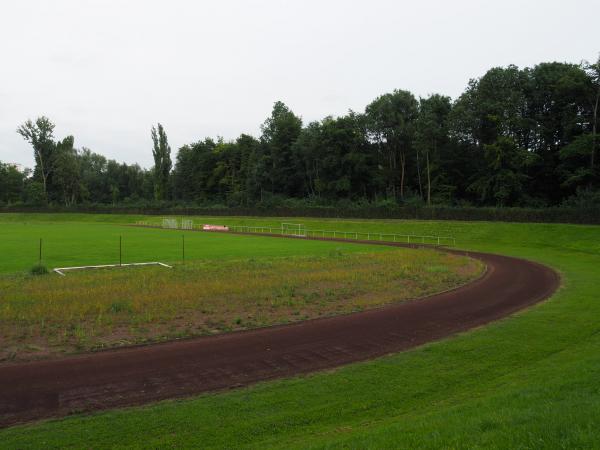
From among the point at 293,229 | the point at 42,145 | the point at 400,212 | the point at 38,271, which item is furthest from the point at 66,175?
the point at 38,271

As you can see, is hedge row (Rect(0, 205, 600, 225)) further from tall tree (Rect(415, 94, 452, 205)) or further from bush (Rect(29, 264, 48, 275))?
bush (Rect(29, 264, 48, 275))

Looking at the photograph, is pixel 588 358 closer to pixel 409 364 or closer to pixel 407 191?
pixel 409 364

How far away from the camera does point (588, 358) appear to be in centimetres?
978

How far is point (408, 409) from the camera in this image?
7922 mm

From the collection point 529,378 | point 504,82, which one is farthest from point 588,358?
point 504,82

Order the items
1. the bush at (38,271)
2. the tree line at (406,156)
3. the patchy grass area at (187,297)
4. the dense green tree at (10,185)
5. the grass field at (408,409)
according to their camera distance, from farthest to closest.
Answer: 1. the dense green tree at (10,185)
2. the tree line at (406,156)
3. the bush at (38,271)
4. the patchy grass area at (187,297)
5. the grass field at (408,409)

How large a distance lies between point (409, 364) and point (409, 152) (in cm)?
8259

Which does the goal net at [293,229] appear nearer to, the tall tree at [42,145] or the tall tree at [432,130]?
the tall tree at [432,130]

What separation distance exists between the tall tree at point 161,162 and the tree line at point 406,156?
10.8 inches

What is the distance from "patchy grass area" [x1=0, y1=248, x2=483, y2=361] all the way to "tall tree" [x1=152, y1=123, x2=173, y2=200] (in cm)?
9890

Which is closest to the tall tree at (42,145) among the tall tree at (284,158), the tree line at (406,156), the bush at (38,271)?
the tree line at (406,156)

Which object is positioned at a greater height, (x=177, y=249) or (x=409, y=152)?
(x=409, y=152)

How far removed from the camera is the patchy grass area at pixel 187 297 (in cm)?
1318

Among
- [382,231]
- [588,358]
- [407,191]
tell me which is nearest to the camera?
[588,358]
